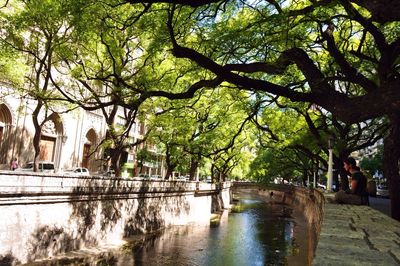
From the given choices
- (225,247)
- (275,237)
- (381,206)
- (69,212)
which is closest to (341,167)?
(381,206)

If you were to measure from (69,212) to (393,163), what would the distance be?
42.5ft

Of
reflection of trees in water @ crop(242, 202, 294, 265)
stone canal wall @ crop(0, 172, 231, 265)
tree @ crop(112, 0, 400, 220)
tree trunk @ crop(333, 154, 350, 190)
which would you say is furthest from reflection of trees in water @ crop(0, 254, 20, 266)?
tree trunk @ crop(333, 154, 350, 190)

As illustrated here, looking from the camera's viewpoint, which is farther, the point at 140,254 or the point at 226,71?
the point at 140,254

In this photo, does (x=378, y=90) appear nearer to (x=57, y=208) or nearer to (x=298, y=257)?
(x=57, y=208)

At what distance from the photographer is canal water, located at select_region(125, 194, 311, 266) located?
65.1 ft

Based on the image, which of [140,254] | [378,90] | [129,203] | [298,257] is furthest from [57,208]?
[378,90]

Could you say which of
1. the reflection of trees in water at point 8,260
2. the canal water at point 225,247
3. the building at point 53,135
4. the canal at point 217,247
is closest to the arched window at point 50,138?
the building at point 53,135

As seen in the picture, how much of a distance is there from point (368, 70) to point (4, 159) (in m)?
26.7

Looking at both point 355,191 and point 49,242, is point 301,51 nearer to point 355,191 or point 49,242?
point 355,191

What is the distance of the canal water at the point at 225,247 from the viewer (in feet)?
65.1

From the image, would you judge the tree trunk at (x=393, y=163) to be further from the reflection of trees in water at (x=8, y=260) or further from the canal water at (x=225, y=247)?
the reflection of trees in water at (x=8, y=260)

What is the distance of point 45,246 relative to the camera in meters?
16.2

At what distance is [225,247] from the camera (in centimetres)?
2388

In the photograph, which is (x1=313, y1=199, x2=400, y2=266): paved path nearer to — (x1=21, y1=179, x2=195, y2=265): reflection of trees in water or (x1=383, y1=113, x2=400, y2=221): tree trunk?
(x1=383, y1=113, x2=400, y2=221): tree trunk
